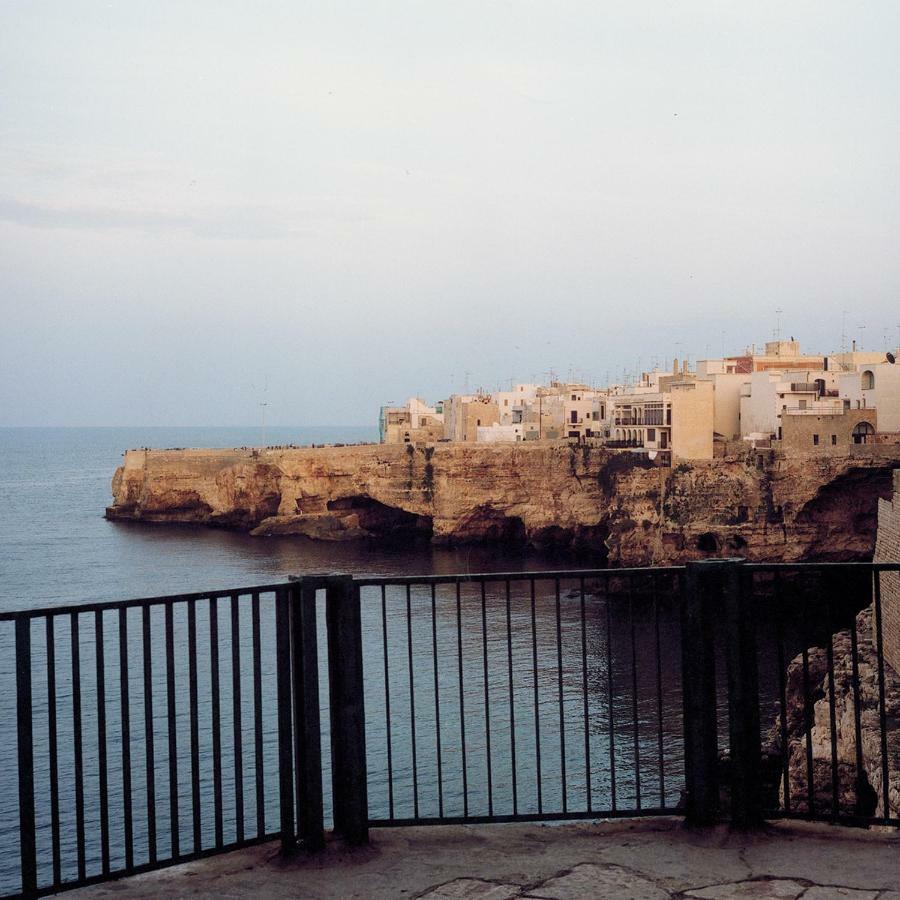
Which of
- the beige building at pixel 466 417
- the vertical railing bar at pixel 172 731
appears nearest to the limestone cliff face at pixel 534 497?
the beige building at pixel 466 417

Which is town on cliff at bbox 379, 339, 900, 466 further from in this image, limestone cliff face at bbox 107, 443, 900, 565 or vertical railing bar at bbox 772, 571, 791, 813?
vertical railing bar at bbox 772, 571, 791, 813

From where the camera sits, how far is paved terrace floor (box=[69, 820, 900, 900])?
3.61m

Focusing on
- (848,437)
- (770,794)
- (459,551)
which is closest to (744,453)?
(848,437)

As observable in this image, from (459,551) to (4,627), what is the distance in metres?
23.8

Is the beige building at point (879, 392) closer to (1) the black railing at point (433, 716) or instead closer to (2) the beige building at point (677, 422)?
(2) the beige building at point (677, 422)

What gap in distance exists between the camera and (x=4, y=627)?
110 ft

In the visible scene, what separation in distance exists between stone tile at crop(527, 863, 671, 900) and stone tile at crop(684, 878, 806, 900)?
13 centimetres

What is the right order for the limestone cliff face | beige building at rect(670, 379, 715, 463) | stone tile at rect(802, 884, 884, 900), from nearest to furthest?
stone tile at rect(802, 884, 884, 900) < the limestone cliff face < beige building at rect(670, 379, 715, 463)

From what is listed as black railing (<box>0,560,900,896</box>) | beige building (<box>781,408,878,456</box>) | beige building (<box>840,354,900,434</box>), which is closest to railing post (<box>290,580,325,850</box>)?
black railing (<box>0,560,900,896</box>)

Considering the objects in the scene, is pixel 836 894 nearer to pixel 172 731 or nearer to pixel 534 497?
pixel 172 731

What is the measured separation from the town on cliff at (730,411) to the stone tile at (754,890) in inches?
1486

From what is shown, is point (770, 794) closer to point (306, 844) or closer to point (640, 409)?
point (306, 844)

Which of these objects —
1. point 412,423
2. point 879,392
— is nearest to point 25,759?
point 879,392

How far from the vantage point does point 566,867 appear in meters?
3.80
